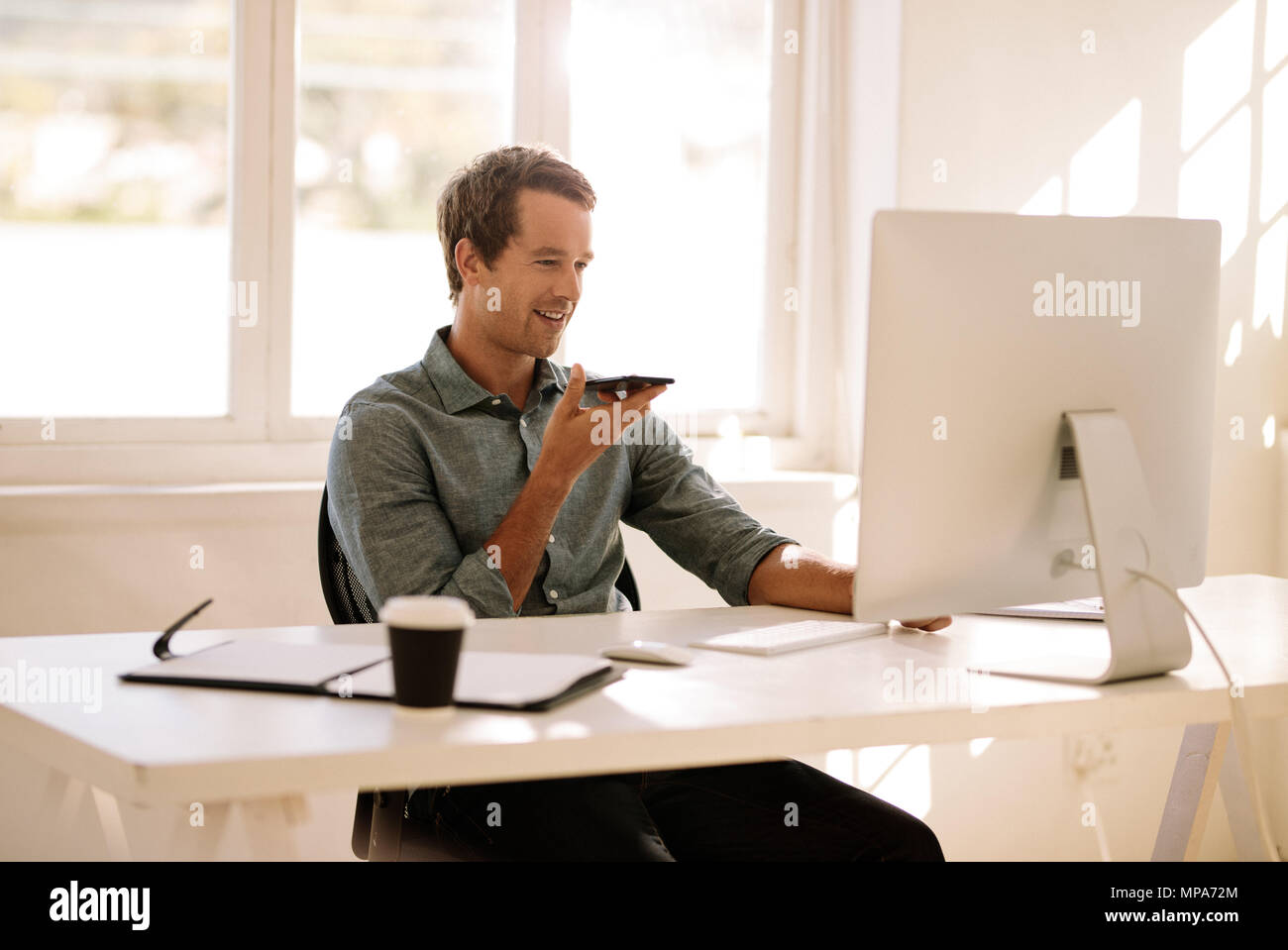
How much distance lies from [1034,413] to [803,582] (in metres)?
0.46

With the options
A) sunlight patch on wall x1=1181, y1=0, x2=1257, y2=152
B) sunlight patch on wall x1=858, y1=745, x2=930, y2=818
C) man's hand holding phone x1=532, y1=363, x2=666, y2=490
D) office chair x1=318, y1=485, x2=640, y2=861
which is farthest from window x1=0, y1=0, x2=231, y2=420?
sunlight patch on wall x1=1181, y1=0, x2=1257, y2=152

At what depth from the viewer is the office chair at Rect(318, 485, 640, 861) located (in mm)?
1462

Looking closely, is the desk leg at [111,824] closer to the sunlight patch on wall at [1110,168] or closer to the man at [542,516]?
the man at [542,516]

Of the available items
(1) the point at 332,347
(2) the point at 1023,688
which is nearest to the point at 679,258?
(1) the point at 332,347

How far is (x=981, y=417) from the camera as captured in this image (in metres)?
1.30

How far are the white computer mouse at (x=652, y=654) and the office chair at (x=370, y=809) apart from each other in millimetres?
292

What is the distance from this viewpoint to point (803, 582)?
1.70 metres

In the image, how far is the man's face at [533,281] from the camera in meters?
1.91

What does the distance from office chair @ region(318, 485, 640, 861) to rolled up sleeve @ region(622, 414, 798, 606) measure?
473 millimetres

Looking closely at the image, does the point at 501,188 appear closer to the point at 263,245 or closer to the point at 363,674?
the point at 263,245

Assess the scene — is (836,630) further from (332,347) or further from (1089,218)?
(332,347)

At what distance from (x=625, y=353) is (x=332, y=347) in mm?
615

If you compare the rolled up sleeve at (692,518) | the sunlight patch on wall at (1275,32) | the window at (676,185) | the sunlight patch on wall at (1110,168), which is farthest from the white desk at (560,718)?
the sunlight patch on wall at (1275,32)

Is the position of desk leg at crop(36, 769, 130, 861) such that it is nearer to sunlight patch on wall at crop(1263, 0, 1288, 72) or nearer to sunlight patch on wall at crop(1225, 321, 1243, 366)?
sunlight patch on wall at crop(1225, 321, 1243, 366)
